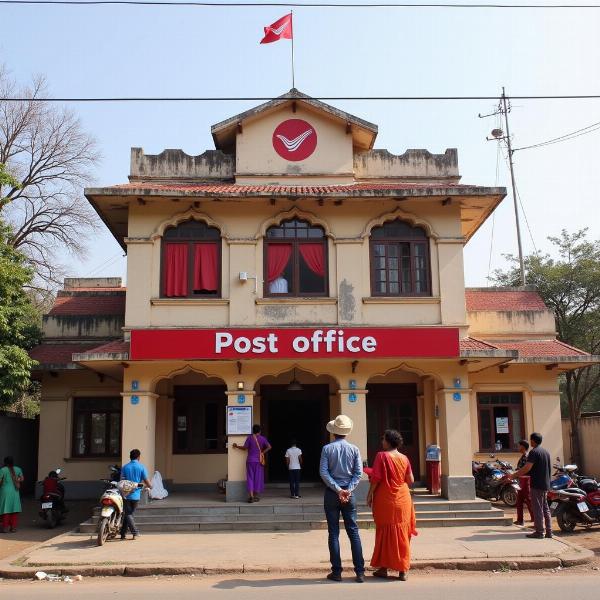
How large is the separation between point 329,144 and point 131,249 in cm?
524

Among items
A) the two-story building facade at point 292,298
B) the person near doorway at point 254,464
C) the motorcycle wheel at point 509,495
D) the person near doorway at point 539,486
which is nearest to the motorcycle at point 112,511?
the two-story building facade at point 292,298

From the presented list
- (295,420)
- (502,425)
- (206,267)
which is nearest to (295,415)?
(295,420)

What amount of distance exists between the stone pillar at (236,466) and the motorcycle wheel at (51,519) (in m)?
3.71

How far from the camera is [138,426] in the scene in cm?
1455

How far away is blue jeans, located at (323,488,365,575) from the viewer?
8562mm

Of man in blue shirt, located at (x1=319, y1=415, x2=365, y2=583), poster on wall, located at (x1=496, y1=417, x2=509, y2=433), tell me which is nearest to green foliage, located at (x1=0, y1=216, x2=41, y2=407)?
man in blue shirt, located at (x1=319, y1=415, x2=365, y2=583)

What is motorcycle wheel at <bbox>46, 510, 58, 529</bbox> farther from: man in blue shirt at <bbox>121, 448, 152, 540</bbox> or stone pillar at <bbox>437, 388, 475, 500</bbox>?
stone pillar at <bbox>437, 388, 475, 500</bbox>

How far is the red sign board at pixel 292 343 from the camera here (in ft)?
46.8

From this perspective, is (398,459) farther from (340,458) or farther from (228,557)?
(228,557)

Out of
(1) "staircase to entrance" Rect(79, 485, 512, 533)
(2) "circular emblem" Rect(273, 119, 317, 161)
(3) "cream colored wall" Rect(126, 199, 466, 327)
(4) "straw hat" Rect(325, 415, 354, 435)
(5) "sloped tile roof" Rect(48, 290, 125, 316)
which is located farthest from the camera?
(5) "sloped tile roof" Rect(48, 290, 125, 316)

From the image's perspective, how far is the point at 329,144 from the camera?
16359mm

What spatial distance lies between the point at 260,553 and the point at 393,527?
9.98 feet

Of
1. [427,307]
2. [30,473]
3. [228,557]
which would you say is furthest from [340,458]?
[30,473]

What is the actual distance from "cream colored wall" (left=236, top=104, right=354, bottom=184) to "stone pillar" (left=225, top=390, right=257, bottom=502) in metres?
5.08
